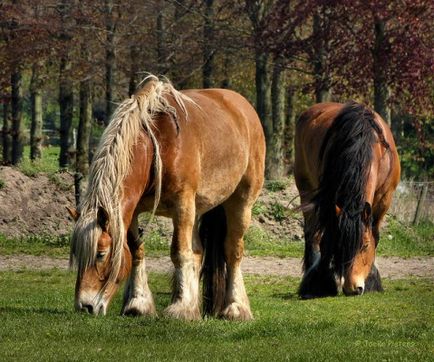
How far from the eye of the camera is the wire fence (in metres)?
23.8

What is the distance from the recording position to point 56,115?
82.9m

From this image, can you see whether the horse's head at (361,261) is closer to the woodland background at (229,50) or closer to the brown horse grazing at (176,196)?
the brown horse grazing at (176,196)

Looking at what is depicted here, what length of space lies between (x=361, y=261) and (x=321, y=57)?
12728 mm

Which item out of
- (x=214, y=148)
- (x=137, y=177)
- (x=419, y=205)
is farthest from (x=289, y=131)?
(x=137, y=177)

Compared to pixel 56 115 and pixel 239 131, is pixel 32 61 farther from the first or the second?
pixel 56 115

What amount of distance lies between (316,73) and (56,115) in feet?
194

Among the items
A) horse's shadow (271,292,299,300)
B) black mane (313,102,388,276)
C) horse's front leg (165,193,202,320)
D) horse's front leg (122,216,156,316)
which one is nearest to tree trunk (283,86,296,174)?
horse's shadow (271,292,299,300)

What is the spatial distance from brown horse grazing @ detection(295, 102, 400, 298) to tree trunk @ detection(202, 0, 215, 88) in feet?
47.1

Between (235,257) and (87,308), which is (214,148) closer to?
(235,257)

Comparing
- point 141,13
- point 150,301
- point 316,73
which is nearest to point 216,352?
point 150,301

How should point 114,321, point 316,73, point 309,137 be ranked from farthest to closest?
1. point 316,73
2. point 309,137
3. point 114,321

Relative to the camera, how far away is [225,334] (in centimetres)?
978

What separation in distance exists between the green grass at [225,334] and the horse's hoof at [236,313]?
0.53 ft

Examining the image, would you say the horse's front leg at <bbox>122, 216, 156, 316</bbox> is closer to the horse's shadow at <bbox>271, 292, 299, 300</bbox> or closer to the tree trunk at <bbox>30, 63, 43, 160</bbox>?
the horse's shadow at <bbox>271, 292, 299, 300</bbox>
